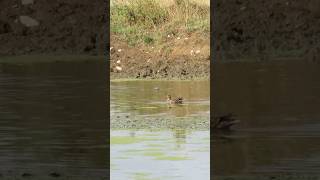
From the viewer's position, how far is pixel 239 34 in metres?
22.6

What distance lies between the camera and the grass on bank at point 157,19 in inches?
885

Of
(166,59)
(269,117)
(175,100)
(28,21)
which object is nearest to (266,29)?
(166,59)

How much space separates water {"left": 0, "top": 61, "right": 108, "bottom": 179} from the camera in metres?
10.3

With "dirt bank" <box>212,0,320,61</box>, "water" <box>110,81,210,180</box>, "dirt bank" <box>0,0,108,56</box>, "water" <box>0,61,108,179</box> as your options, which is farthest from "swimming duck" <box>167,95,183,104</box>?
"dirt bank" <box>0,0,108,56</box>

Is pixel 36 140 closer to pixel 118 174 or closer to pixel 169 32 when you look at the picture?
pixel 118 174

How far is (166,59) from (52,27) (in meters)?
4.48

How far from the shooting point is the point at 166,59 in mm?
20953

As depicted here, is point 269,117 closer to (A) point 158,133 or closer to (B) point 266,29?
(A) point 158,133

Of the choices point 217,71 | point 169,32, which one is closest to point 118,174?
point 217,71

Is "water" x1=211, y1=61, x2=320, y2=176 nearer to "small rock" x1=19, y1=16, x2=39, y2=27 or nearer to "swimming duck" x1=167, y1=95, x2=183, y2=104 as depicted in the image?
"swimming duck" x1=167, y1=95, x2=183, y2=104

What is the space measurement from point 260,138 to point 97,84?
17.9ft

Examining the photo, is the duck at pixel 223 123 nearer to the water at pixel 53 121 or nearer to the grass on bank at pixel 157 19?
the water at pixel 53 121

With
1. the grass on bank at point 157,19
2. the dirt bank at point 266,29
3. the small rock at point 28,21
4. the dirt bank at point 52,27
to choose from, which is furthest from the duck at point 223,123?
the small rock at point 28,21

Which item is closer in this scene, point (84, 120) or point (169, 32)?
point (84, 120)
